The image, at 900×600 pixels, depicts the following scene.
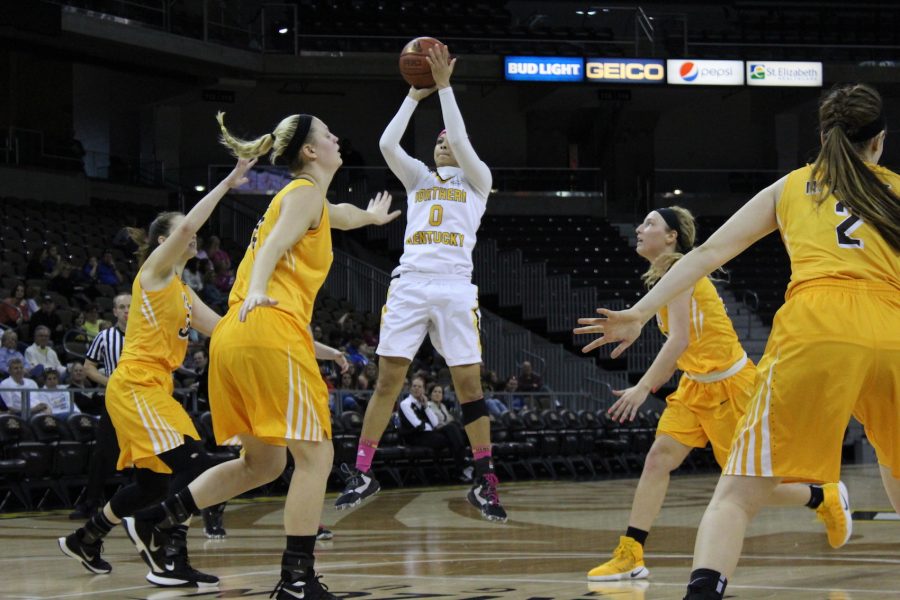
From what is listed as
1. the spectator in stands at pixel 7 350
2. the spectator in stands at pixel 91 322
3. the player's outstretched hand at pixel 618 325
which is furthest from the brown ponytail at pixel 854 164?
the spectator in stands at pixel 91 322

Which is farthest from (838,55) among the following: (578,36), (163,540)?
(163,540)

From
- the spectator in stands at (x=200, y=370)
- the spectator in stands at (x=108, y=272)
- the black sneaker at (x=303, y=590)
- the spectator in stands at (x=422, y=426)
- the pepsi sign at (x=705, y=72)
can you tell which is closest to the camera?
the black sneaker at (x=303, y=590)

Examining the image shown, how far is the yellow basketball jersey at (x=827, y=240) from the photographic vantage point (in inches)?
138

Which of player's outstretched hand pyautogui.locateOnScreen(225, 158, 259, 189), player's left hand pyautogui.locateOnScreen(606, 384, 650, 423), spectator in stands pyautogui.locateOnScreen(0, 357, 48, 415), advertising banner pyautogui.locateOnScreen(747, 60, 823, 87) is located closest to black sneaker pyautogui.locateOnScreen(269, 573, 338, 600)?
player's left hand pyautogui.locateOnScreen(606, 384, 650, 423)

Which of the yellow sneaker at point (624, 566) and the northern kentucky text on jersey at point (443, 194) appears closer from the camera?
the yellow sneaker at point (624, 566)

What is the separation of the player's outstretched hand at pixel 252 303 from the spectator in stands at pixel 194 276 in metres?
11.9

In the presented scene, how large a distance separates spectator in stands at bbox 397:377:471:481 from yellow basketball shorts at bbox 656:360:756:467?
8199mm

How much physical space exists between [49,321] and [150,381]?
8.13m

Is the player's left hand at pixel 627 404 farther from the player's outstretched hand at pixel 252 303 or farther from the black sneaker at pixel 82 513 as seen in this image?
the black sneaker at pixel 82 513

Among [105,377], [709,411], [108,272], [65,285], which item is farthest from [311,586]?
[108,272]

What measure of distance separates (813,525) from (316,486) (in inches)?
213

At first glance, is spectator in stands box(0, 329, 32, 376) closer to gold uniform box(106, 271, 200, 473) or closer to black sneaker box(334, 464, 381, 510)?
gold uniform box(106, 271, 200, 473)

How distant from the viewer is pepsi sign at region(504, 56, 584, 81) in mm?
24891

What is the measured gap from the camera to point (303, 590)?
4684 millimetres
